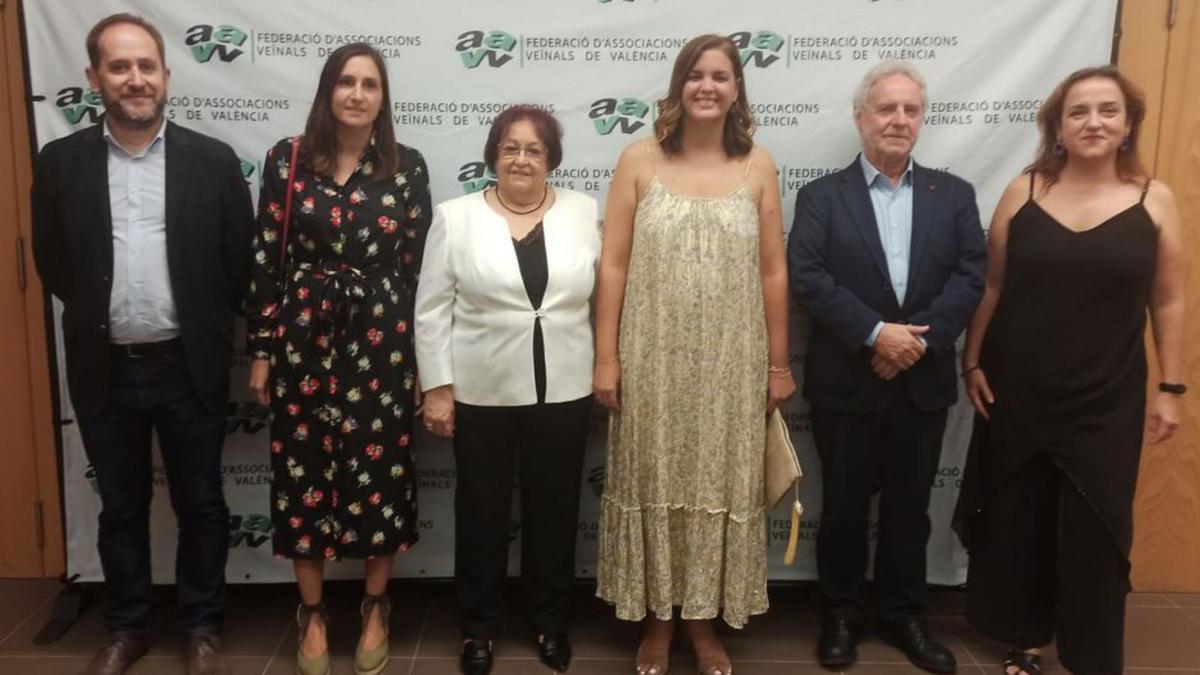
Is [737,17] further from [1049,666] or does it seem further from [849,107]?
[1049,666]

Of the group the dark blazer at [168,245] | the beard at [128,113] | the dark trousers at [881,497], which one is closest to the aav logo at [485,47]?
the dark blazer at [168,245]

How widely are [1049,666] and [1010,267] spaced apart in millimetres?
1191

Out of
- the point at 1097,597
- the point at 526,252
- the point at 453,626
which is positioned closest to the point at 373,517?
the point at 453,626

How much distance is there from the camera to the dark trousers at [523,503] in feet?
7.69

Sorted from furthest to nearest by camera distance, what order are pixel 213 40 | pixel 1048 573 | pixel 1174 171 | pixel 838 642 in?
pixel 1174 171 < pixel 213 40 < pixel 838 642 < pixel 1048 573

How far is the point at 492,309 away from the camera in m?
2.27

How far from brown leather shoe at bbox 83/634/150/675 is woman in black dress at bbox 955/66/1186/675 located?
8.15 feet

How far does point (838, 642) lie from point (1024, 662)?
52cm

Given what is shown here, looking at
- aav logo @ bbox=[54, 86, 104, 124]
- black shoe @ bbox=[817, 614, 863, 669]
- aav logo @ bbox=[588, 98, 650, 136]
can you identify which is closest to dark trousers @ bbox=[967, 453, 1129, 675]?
black shoe @ bbox=[817, 614, 863, 669]

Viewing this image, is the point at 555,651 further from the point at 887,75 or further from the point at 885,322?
the point at 887,75

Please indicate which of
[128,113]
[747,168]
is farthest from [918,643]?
[128,113]

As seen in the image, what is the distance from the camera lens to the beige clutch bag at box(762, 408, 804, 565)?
2.29 metres

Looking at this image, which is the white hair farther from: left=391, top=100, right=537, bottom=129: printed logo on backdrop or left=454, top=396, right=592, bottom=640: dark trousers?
left=454, top=396, right=592, bottom=640: dark trousers

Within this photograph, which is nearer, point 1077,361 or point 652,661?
point 1077,361
